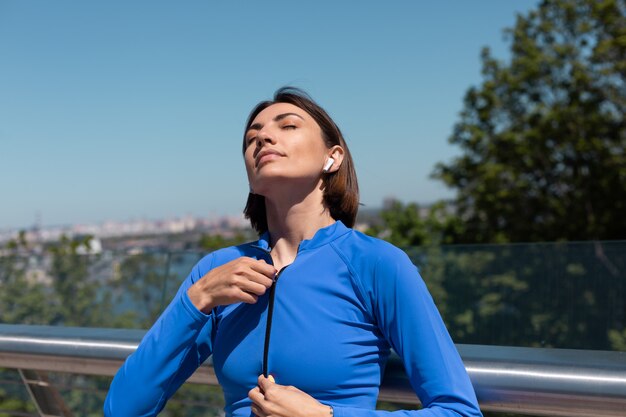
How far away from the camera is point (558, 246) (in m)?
5.69

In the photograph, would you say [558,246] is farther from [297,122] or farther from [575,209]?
[575,209]

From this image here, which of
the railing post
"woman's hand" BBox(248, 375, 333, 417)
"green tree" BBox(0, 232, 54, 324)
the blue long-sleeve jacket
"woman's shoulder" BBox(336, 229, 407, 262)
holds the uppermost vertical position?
"woman's shoulder" BBox(336, 229, 407, 262)

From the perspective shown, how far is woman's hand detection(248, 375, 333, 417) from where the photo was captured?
1.26 metres

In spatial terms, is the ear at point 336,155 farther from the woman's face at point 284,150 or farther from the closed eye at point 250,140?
the closed eye at point 250,140

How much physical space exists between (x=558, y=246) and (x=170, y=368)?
15.8 feet

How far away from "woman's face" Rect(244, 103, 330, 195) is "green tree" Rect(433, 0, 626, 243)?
15.6 m

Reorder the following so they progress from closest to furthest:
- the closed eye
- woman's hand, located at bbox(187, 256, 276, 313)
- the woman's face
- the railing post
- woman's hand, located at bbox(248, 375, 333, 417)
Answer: woman's hand, located at bbox(248, 375, 333, 417), woman's hand, located at bbox(187, 256, 276, 313), the woman's face, the closed eye, the railing post

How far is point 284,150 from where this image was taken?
5.08 ft

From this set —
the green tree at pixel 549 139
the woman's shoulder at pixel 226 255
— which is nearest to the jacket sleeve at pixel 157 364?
the woman's shoulder at pixel 226 255

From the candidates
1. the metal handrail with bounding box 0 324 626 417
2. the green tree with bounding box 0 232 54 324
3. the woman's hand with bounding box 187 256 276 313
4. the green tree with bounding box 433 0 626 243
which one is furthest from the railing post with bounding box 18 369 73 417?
the green tree with bounding box 433 0 626 243

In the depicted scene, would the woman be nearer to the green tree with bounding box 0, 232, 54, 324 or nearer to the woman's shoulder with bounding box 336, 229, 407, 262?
the woman's shoulder with bounding box 336, 229, 407, 262

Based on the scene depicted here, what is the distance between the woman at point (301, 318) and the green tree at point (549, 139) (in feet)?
51.5

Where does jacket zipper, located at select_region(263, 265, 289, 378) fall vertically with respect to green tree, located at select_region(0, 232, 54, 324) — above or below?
above

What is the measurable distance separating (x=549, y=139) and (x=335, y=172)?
16281 millimetres
